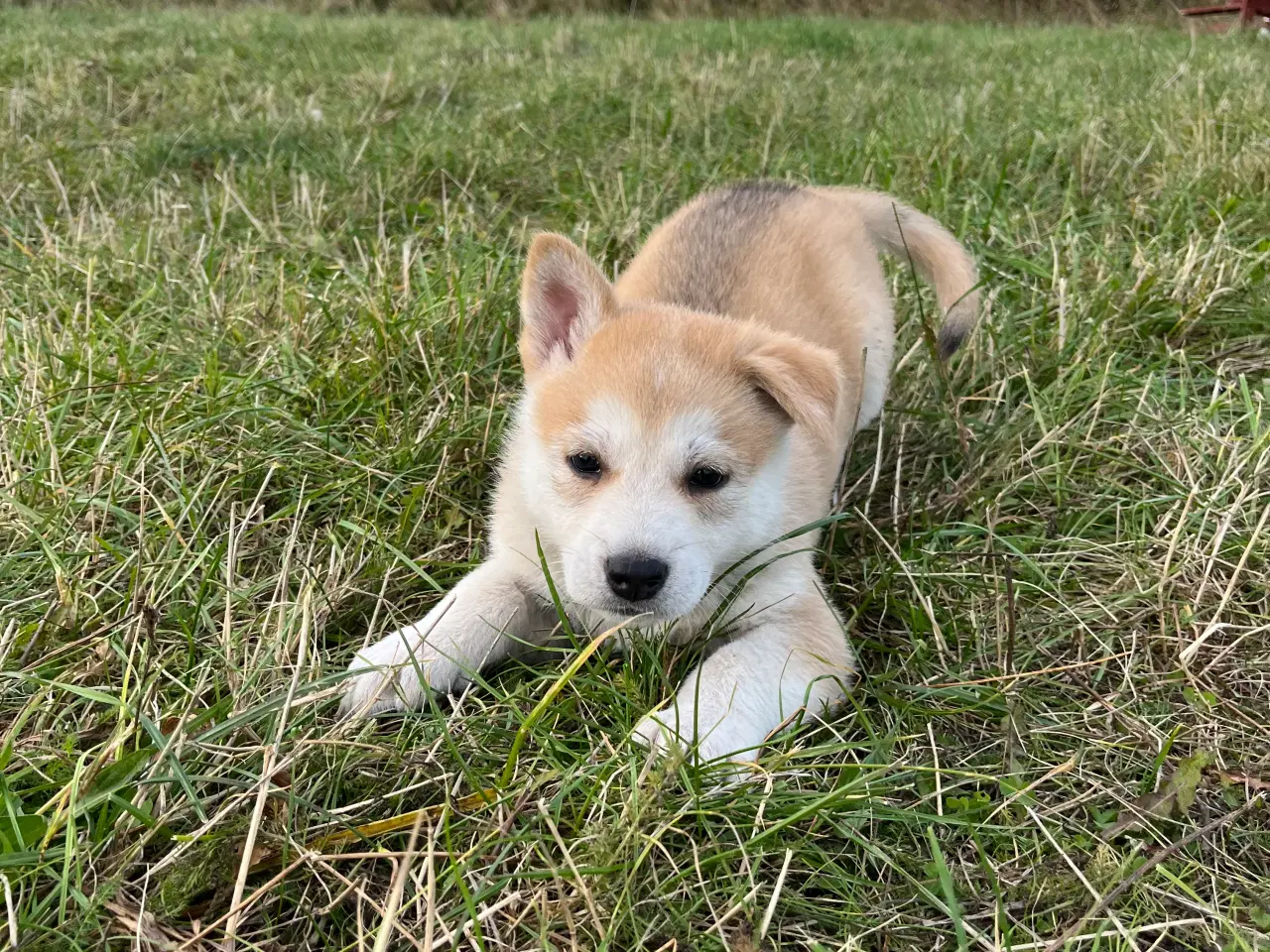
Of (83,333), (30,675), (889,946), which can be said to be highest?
(83,333)

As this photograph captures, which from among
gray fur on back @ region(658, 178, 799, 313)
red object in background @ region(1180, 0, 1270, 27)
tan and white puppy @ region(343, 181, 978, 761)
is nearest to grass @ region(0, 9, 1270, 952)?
tan and white puppy @ region(343, 181, 978, 761)

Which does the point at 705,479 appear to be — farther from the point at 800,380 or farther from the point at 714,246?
the point at 714,246

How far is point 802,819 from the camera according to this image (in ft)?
5.41

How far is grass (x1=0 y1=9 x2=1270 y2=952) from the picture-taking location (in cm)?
154

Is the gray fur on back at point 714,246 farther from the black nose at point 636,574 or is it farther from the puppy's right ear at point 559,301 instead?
the black nose at point 636,574

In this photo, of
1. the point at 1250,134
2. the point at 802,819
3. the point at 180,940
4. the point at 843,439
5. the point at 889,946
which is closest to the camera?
the point at 180,940

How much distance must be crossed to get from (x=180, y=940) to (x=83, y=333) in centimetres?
227

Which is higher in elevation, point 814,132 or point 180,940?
point 814,132

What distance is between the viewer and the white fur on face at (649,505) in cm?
199

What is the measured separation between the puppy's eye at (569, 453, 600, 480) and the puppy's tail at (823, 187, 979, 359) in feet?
4.79

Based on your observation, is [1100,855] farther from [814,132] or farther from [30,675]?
[814,132]

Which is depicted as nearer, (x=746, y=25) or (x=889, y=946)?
(x=889, y=946)

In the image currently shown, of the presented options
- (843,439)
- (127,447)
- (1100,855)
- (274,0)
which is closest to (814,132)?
(843,439)

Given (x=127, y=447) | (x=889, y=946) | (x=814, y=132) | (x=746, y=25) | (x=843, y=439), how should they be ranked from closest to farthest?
(x=889, y=946), (x=127, y=447), (x=843, y=439), (x=814, y=132), (x=746, y=25)
